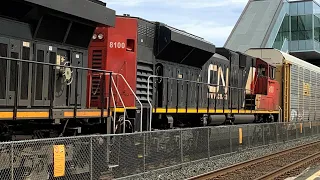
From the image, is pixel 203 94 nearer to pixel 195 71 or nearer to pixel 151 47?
pixel 195 71

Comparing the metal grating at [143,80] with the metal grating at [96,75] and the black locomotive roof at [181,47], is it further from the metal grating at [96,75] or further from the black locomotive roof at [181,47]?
the metal grating at [96,75]

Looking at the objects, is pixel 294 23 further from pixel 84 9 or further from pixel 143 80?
pixel 84 9

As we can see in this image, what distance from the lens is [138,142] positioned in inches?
374

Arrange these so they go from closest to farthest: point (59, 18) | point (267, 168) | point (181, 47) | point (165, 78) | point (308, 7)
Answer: point (59, 18), point (267, 168), point (165, 78), point (181, 47), point (308, 7)

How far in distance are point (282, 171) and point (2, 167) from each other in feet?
25.9

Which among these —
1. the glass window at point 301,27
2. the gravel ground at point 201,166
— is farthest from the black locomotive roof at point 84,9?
the glass window at point 301,27

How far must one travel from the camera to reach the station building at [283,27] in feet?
167

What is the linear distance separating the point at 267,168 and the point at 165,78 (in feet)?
13.5

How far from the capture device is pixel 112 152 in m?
8.79

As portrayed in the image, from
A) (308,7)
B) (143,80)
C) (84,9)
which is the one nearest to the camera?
(84,9)

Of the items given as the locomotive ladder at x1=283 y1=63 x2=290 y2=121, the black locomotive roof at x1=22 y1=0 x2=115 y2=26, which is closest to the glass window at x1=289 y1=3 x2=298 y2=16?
the locomotive ladder at x1=283 y1=63 x2=290 y2=121

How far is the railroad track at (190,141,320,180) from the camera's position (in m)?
10.5

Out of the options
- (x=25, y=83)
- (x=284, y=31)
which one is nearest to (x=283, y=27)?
(x=284, y=31)

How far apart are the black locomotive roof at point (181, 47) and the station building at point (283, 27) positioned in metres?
36.6
